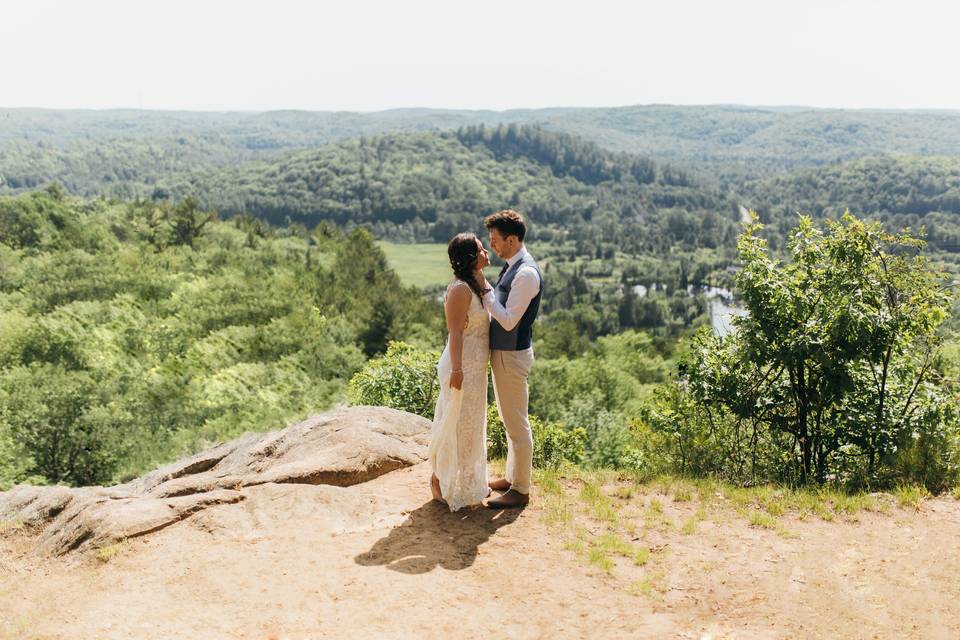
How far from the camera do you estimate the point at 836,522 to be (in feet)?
27.6

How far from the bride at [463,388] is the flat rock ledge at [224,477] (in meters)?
1.98

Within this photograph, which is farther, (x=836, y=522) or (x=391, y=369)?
(x=391, y=369)

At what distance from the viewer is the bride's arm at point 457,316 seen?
25.3 ft

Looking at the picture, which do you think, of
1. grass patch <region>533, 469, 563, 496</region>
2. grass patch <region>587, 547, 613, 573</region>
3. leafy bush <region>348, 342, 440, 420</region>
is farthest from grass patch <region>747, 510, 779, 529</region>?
leafy bush <region>348, 342, 440, 420</region>

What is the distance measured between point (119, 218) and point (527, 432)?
86633 mm

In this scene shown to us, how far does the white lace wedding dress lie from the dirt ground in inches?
13.5

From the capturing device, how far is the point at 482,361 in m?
8.16

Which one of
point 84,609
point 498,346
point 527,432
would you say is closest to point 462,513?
point 527,432

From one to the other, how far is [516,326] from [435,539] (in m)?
2.60

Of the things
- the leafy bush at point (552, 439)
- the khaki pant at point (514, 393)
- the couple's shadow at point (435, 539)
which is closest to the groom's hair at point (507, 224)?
the khaki pant at point (514, 393)

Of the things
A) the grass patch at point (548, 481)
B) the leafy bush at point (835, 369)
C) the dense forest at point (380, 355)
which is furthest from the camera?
the dense forest at point (380, 355)

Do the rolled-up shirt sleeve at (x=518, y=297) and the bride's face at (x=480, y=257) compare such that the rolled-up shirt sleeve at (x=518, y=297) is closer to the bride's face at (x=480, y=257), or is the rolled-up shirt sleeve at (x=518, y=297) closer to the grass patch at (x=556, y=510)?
the bride's face at (x=480, y=257)

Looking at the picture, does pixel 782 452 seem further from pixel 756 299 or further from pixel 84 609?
pixel 84 609

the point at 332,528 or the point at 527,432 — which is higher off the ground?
the point at 527,432
